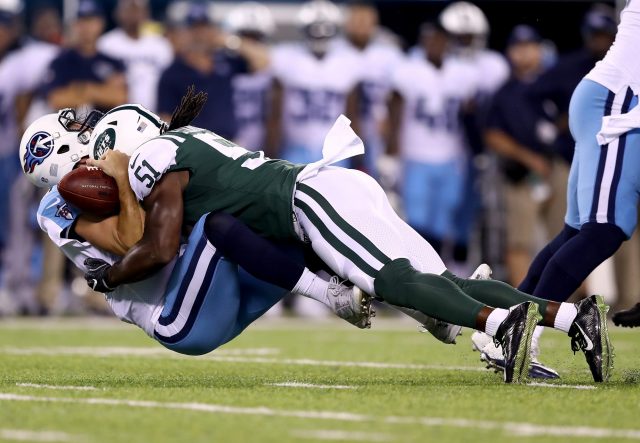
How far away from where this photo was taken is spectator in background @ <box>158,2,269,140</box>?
10070 millimetres

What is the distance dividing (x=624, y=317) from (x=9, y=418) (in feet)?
7.43

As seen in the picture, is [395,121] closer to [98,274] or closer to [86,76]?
[86,76]

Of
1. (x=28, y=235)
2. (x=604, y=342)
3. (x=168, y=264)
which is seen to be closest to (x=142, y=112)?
(x=168, y=264)

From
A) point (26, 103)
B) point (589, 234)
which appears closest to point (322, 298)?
point (589, 234)

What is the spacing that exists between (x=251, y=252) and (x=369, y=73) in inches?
223

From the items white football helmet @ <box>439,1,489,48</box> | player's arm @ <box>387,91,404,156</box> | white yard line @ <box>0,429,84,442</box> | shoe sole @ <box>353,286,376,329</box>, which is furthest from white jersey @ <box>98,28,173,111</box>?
white yard line @ <box>0,429,84,442</box>

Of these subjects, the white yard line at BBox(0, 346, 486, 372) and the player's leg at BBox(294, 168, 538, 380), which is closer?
the player's leg at BBox(294, 168, 538, 380)

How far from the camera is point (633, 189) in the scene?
5.07 meters

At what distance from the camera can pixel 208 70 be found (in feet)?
33.4

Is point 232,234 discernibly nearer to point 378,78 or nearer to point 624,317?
point 624,317

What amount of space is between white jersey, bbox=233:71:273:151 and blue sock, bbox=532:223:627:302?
220 inches

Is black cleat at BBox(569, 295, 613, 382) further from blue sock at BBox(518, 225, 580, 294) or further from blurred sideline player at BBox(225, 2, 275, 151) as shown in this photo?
blurred sideline player at BBox(225, 2, 275, 151)

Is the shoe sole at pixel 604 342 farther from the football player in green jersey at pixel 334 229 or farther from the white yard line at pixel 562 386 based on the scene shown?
the white yard line at pixel 562 386

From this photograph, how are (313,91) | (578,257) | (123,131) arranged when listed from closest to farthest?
1. (578,257)
2. (123,131)
3. (313,91)
